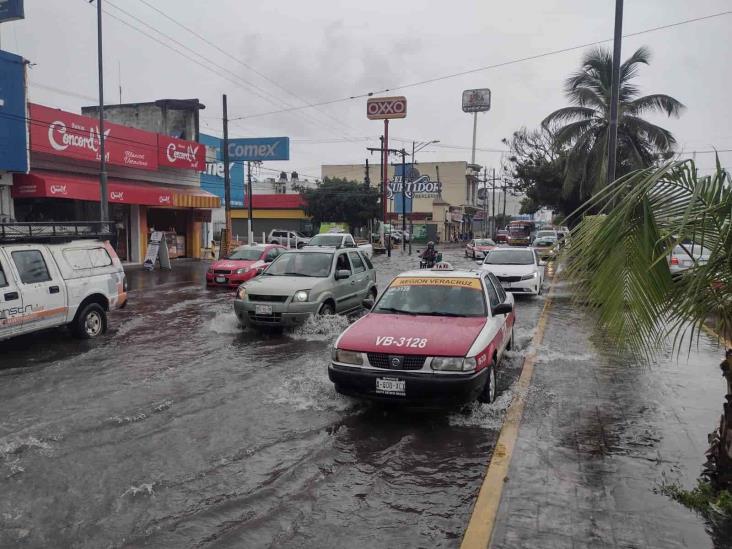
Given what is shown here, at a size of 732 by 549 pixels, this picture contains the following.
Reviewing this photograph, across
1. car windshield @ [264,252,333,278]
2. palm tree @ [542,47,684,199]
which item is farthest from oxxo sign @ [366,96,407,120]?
car windshield @ [264,252,333,278]

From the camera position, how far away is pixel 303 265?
1171 cm

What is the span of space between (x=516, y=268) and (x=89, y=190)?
15.8 metres

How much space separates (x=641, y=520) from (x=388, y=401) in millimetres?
2497

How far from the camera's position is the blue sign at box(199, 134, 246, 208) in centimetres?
3938

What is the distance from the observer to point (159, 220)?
29016mm

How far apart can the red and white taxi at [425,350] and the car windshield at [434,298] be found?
0.5 inches

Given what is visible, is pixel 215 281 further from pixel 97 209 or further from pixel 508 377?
pixel 508 377

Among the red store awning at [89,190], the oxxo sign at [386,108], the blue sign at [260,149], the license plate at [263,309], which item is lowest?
the license plate at [263,309]

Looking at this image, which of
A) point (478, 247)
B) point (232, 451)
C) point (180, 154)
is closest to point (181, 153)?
point (180, 154)

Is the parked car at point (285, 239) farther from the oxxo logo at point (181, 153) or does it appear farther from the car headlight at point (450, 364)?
the car headlight at point (450, 364)

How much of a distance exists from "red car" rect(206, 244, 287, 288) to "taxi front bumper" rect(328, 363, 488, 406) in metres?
12.1

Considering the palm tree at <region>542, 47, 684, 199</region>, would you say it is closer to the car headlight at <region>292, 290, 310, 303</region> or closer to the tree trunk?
the car headlight at <region>292, 290, 310, 303</region>

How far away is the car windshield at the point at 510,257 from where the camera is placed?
17062 mm

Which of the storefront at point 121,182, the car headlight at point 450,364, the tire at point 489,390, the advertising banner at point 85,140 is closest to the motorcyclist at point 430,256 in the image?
the storefront at point 121,182
